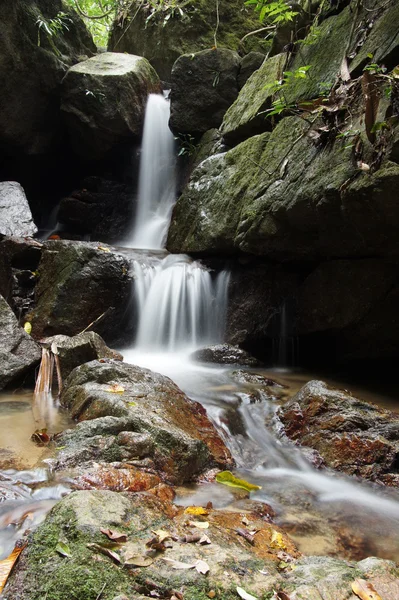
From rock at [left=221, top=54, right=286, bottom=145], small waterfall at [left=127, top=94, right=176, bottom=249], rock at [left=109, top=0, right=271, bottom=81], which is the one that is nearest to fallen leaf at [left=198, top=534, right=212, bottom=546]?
rock at [left=221, top=54, right=286, bottom=145]

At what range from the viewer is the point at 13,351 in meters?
4.69

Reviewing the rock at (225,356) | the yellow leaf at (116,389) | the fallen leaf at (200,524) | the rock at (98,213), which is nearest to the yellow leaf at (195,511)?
the fallen leaf at (200,524)

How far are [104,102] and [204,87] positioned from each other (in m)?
2.40

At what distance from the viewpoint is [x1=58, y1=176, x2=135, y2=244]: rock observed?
36.2ft

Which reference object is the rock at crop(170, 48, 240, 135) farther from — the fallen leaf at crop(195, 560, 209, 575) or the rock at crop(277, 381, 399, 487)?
the fallen leaf at crop(195, 560, 209, 575)

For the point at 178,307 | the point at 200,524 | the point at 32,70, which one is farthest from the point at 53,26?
the point at 200,524

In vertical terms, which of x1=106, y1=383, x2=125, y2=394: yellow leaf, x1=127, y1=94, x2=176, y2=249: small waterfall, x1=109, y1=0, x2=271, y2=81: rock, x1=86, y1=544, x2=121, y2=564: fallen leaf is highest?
x1=109, y1=0, x2=271, y2=81: rock

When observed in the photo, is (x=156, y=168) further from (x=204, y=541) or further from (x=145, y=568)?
(x=145, y=568)

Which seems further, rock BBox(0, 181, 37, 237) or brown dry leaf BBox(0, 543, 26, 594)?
rock BBox(0, 181, 37, 237)

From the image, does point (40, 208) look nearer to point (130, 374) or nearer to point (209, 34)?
point (209, 34)

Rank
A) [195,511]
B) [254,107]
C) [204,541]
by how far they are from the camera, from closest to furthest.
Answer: [204,541] < [195,511] < [254,107]

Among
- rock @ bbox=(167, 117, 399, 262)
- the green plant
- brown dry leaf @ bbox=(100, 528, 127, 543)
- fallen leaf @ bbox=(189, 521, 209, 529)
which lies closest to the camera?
brown dry leaf @ bbox=(100, 528, 127, 543)

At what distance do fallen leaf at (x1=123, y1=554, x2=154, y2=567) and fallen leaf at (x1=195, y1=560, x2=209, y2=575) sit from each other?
18cm

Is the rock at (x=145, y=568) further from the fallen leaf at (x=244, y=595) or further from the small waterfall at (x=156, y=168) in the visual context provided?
the small waterfall at (x=156, y=168)
